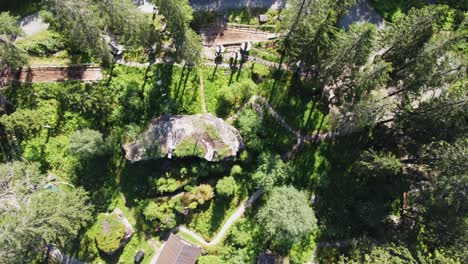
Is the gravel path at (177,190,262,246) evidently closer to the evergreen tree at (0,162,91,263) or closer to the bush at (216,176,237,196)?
the bush at (216,176,237,196)

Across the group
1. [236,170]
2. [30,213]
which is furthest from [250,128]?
[30,213]

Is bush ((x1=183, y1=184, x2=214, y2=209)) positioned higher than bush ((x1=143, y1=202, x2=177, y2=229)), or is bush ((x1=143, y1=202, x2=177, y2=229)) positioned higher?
bush ((x1=183, y1=184, x2=214, y2=209))

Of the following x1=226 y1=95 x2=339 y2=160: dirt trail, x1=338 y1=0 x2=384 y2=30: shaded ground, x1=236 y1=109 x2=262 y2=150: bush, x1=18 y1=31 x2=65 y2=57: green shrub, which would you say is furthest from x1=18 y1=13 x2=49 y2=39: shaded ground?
x1=338 y1=0 x2=384 y2=30: shaded ground

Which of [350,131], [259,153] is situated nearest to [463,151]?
[350,131]

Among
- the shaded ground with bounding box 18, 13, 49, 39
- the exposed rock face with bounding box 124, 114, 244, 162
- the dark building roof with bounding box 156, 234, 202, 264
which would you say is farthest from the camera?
the shaded ground with bounding box 18, 13, 49, 39

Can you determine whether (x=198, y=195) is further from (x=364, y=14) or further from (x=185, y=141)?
(x=364, y=14)

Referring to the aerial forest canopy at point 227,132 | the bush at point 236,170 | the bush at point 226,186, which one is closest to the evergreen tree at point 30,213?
the aerial forest canopy at point 227,132

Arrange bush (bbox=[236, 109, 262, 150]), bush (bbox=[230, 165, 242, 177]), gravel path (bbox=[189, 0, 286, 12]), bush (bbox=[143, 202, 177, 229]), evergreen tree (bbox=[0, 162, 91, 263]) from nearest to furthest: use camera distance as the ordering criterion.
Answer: evergreen tree (bbox=[0, 162, 91, 263])
bush (bbox=[143, 202, 177, 229])
bush (bbox=[236, 109, 262, 150])
bush (bbox=[230, 165, 242, 177])
gravel path (bbox=[189, 0, 286, 12])
